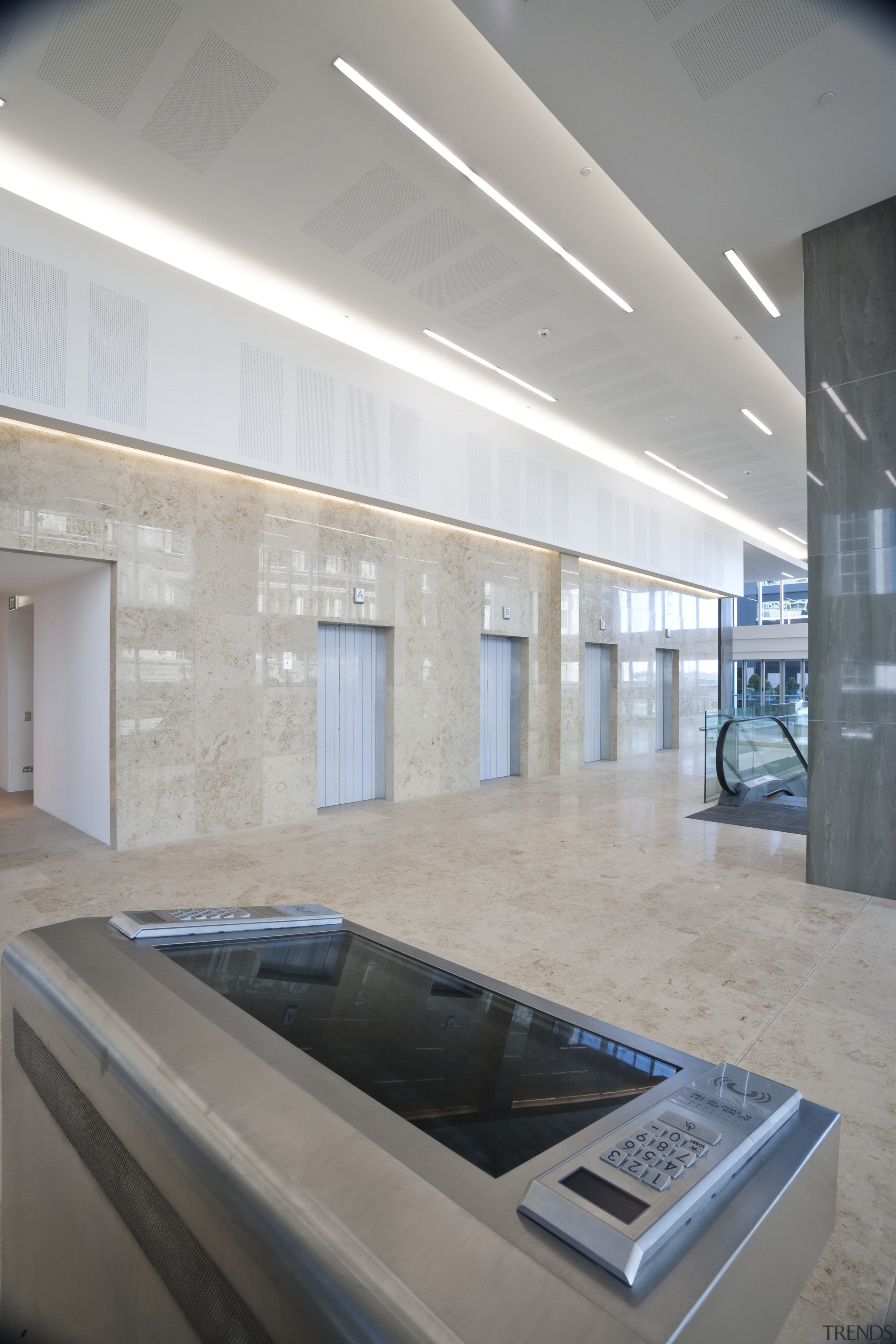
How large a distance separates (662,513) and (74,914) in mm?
14313

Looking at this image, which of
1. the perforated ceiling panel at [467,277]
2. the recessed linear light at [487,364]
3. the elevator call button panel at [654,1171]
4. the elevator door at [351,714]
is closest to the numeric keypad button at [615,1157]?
the elevator call button panel at [654,1171]

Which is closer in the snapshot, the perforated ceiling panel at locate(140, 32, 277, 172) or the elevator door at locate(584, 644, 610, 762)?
the perforated ceiling panel at locate(140, 32, 277, 172)

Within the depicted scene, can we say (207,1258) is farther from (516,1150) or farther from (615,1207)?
(615,1207)

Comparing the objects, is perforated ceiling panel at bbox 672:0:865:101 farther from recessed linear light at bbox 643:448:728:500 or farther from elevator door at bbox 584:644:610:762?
elevator door at bbox 584:644:610:762

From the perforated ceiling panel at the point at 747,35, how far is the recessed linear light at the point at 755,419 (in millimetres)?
7038

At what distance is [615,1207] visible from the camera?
71cm

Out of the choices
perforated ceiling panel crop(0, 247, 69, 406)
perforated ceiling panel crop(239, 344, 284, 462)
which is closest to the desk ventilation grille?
perforated ceiling panel crop(0, 247, 69, 406)

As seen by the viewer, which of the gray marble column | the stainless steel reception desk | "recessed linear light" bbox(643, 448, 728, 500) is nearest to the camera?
the stainless steel reception desk

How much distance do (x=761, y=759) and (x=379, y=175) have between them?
890cm

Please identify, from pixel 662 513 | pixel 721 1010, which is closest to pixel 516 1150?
pixel 721 1010

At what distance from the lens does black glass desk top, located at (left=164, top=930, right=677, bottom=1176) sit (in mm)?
1031

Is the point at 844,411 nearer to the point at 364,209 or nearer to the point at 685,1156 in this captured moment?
the point at 364,209

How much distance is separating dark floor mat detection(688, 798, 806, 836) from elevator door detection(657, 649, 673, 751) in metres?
7.87

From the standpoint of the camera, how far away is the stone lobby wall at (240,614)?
22.9 feet
